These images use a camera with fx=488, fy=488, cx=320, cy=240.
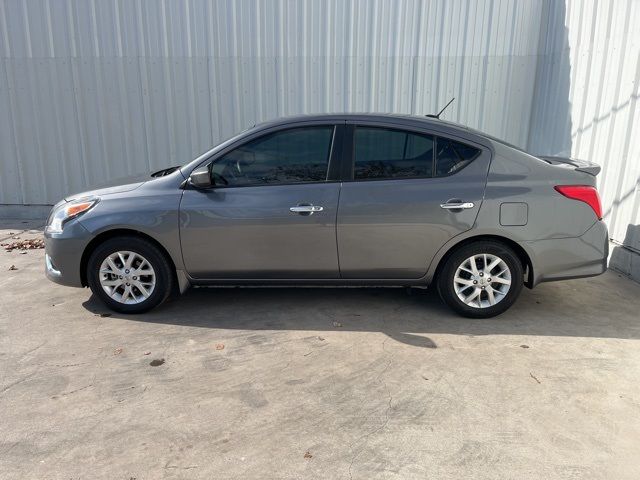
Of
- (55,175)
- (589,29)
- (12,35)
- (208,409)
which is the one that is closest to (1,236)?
(55,175)

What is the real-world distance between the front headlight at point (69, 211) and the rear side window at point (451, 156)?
2.98 m

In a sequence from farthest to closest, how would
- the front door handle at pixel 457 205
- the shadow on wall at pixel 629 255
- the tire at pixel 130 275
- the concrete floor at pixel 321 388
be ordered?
1. the shadow on wall at pixel 629 255
2. the tire at pixel 130 275
3. the front door handle at pixel 457 205
4. the concrete floor at pixel 321 388

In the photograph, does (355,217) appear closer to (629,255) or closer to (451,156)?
(451,156)

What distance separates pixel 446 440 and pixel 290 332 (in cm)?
167

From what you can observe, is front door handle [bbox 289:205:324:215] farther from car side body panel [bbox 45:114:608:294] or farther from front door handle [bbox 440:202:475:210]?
front door handle [bbox 440:202:475:210]

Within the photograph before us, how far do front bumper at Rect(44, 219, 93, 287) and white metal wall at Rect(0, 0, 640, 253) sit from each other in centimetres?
401

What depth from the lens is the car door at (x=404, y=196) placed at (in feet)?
13.3

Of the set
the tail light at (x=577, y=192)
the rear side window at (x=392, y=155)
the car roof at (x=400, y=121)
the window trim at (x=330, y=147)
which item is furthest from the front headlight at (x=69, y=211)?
the tail light at (x=577, y=192)

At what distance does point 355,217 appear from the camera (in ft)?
13.4

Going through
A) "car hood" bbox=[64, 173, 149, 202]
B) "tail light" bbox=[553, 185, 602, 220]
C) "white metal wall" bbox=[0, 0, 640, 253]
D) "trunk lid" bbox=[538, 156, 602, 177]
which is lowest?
"car hood" bbox=[64, 173, 149, 202]

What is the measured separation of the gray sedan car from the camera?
406 centimetres

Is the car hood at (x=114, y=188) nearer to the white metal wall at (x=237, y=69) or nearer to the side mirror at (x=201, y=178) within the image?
the side mirror at (x=201, y=178)

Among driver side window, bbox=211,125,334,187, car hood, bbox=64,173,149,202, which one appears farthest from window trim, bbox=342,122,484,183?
car hood, bbox=64,173,149,202

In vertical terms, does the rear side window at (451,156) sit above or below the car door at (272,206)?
above
